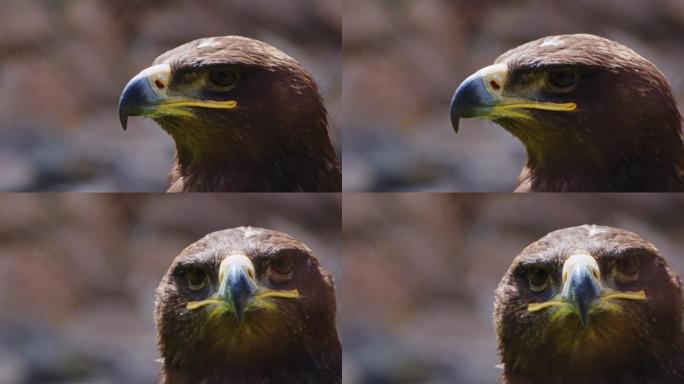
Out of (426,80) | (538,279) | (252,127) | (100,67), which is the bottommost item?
(538,279)

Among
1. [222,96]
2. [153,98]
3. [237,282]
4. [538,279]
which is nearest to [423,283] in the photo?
[538,279]

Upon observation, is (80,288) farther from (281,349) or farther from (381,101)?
(381,101)

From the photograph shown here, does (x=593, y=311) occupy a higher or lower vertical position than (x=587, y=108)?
lower

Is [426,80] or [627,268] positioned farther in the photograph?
[426,80]

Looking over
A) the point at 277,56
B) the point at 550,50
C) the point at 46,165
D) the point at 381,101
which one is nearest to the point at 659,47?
the point at 550,50

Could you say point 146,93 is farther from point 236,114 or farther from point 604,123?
point 604,123

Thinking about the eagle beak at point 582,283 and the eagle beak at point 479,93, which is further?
the eagle beak at point 479,93

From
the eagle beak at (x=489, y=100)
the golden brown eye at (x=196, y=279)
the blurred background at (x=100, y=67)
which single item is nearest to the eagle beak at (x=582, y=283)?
the eagle beak at (x=489, y=100)

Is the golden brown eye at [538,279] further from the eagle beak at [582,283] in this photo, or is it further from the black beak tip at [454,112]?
the black beak tip at [454,112]
